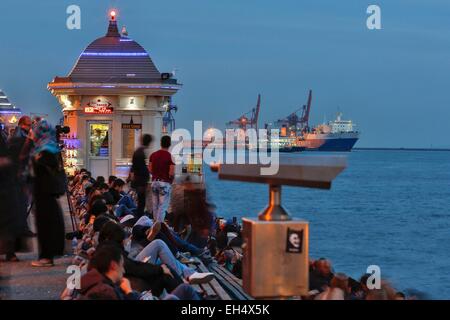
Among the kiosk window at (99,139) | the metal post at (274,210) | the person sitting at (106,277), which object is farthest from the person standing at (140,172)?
the kiosk window at (99,139)

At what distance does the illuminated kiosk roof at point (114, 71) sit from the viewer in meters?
28.7

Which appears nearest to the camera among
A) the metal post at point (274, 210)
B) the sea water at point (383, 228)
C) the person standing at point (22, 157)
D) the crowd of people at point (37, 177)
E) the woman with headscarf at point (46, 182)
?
the metal post at point (274, 210)

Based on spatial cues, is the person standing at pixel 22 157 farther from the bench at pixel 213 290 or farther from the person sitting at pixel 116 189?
the person sitting at pixel 116 189

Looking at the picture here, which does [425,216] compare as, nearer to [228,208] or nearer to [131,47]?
[228,208]

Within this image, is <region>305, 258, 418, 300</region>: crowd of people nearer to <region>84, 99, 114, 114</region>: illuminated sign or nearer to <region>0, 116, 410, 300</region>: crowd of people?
<region>0, 116, 410, 300</region>: crowd of people

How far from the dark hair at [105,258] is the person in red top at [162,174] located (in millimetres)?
6014

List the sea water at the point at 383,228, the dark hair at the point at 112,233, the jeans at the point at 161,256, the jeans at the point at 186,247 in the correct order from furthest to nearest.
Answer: the sea water at the point at 383,228 < the jeans at the point at 186,247 < the jeans at the point at 161,256 < the dark hair at the point at 112,233

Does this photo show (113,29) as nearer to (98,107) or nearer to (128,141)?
(98,107)

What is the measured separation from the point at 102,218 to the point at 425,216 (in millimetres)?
69356

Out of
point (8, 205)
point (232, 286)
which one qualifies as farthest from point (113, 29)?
point (8, 205)

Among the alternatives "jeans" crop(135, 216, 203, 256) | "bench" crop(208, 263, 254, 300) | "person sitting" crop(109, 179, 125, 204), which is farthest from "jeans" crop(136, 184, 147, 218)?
"person sitting" crop(109, 179, 125, 204)

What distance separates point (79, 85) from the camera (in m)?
28.9

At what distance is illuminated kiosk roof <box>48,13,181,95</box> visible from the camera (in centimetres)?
2872
